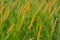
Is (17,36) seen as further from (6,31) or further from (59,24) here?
(59,24)

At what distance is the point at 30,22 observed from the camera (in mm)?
2787

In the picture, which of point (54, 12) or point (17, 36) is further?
point (54, 12)

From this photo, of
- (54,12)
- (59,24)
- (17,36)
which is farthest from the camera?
(54,12)

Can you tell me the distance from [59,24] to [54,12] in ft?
0.78

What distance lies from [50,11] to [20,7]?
14.8 inches

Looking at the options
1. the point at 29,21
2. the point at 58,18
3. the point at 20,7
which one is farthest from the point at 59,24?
the point at 20,7

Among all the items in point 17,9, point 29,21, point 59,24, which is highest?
point 17,9

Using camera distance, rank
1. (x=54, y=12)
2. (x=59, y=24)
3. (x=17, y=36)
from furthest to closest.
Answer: (x=54, y=12) → (x=59, y=24) → (x=17, y=36)

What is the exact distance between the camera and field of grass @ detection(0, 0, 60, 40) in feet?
8.64

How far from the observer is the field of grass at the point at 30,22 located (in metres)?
2.63

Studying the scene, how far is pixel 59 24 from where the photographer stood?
2812mm

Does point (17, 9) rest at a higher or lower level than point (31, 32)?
higher

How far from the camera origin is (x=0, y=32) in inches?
104

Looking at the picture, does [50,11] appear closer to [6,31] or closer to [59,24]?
[59,24]
